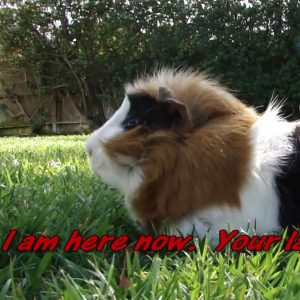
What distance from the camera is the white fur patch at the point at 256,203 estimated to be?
1479 millimetres

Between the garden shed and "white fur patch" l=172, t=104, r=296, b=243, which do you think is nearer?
"white fur patch" l=172, t=104, r=296, b=243

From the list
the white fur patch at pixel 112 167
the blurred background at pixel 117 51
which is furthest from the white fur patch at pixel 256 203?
the blurred background at pixel 117 51

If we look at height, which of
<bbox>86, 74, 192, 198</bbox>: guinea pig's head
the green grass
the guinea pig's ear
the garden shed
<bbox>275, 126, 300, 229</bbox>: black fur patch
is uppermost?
the guinea pig's ear

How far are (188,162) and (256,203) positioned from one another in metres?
0.27

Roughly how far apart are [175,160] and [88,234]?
0.39 m

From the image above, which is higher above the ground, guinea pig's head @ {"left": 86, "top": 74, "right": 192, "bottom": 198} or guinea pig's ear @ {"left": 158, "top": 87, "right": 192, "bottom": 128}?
guinea pig's ear @ {"left": 158, "top": 87, "right": 192, "bottom": 128}

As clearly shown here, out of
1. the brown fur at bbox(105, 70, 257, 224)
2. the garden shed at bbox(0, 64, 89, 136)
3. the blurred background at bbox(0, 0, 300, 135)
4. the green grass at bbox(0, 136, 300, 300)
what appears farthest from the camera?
the garden shed at bbox(0, 64, 89, 136)

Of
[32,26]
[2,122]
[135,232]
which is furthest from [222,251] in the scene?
[2,122]

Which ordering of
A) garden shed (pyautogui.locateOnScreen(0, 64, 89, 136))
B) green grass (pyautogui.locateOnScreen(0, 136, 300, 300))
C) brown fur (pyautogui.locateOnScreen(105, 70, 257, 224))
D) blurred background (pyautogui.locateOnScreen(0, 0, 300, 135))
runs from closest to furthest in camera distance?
green grass (pyautogui.locateOnScreen(0, 136, 300, 300)) < brown fur (pyautogui.locateOnScreen(105, 70, 257, 224)) < blurred background (pyautogui.locateOnScreen(0, 0, 300, 135)) < garden shed (pyautogui.locateOnScreen(0, 64, 89, 136))

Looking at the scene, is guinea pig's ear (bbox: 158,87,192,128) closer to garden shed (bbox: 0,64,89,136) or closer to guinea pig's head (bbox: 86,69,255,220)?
guinea pig's head (bbox: 86,69,255,220)

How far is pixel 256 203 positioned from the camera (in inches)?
58.8

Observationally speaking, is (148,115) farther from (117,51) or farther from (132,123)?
(117,51)

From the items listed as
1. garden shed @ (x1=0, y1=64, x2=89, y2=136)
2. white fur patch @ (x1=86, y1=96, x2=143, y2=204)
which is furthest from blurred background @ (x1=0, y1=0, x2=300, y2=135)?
white fur patch @ (x1=86, y1=96, x2=143, y2=204)

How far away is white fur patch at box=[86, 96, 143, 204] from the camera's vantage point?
1.52m
